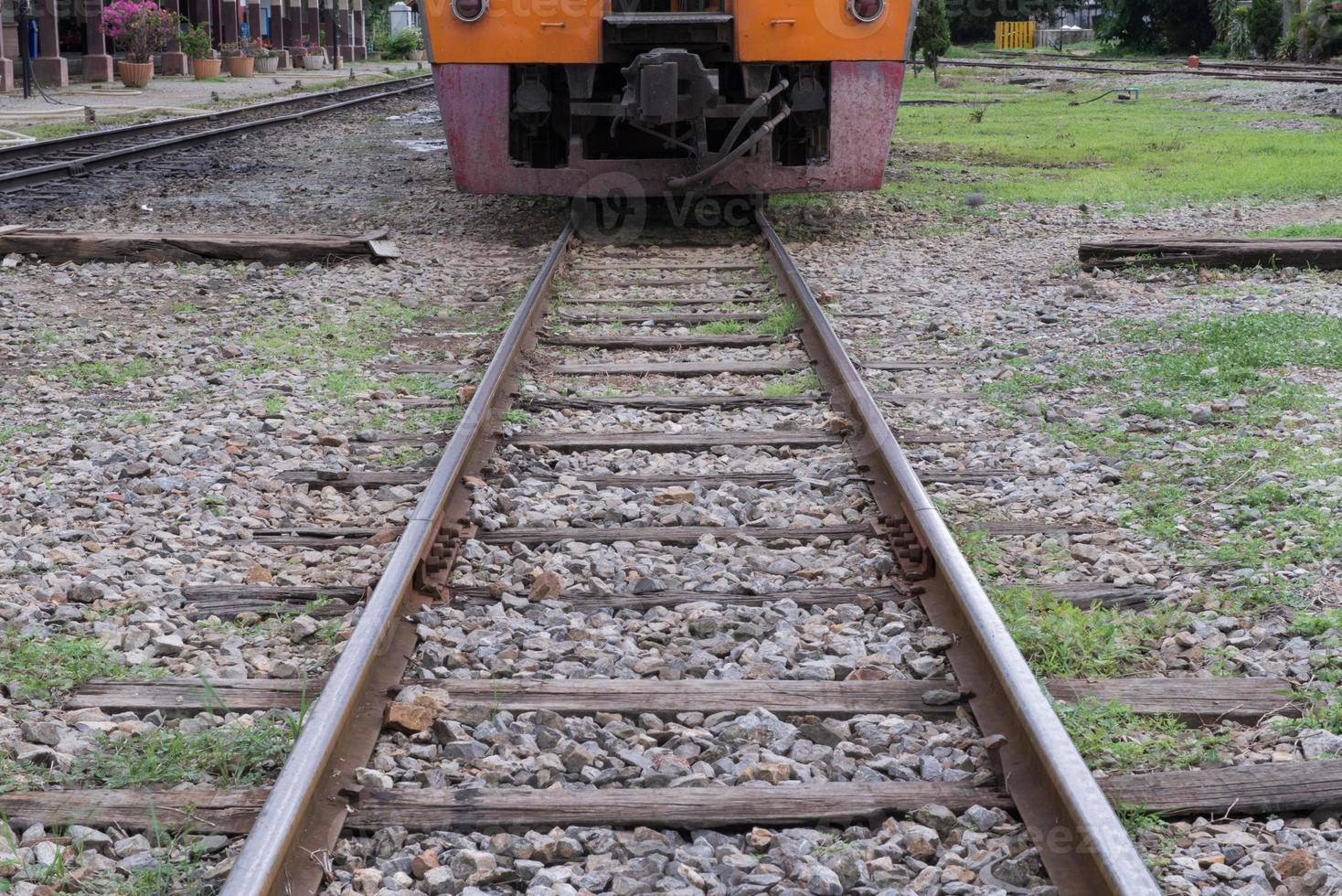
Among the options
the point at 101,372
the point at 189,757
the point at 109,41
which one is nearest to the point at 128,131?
the point at 101,372

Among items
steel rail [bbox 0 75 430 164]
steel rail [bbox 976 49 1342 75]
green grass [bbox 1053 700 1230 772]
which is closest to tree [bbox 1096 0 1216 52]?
steel rail [bbox 976 49 1342 75]

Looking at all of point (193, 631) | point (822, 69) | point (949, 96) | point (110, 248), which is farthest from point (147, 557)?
point (949, 96)

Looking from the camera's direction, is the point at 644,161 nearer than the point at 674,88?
No

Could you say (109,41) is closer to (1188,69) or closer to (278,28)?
(278,28)

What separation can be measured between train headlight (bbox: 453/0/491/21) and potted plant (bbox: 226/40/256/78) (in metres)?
29.2

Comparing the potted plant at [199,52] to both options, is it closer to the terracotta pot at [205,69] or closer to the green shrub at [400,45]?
the terracotta pot at [205,69]

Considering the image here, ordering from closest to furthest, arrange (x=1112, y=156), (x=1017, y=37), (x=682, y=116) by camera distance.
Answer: (x=682, y=116) → (x=1112, y=156) → (x=1017, y=37)

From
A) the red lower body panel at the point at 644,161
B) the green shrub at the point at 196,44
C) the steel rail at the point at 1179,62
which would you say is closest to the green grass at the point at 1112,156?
the red lower body panel at the point at 644,161

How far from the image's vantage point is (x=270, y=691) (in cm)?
291

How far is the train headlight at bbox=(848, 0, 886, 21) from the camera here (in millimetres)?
8258

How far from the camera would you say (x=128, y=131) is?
16266 millimetres

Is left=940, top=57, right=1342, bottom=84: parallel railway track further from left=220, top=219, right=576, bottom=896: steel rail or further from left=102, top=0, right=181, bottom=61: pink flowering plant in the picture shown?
left=220, top=219, right=576, bottom=896: steel rail

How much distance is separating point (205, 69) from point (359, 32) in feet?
83.5

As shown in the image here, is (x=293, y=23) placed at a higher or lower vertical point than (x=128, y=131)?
higher
